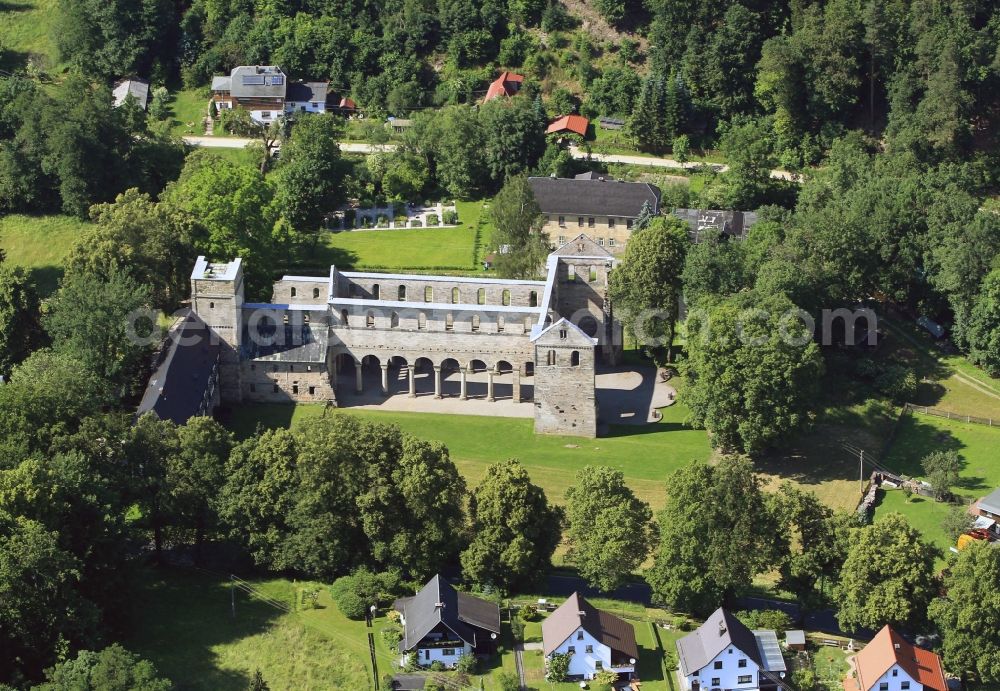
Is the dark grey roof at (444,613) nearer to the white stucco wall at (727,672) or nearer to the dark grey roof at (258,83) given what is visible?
the white stucco wall at (727,672)

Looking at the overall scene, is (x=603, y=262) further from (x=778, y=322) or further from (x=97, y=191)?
(x=97, y=191)

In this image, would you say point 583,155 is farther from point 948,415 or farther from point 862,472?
point 862,472

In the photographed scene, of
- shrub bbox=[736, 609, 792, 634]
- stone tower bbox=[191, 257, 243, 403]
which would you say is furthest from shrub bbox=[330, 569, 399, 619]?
stone tower bbox=[191, 257, 243, 403]

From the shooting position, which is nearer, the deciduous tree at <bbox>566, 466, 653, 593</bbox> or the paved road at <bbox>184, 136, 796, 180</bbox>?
the deciduous tree at <bbox>566, 466, 653, 593</bbox>

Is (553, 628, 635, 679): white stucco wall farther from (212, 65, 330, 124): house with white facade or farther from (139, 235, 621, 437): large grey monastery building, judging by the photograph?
(212, 65, 330, 124): house with white facade

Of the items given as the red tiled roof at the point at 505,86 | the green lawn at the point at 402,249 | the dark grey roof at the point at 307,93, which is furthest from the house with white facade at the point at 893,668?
the dark grey roof at the point at 307,93

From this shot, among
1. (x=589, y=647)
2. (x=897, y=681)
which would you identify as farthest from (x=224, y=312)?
(x=897, y=681)
